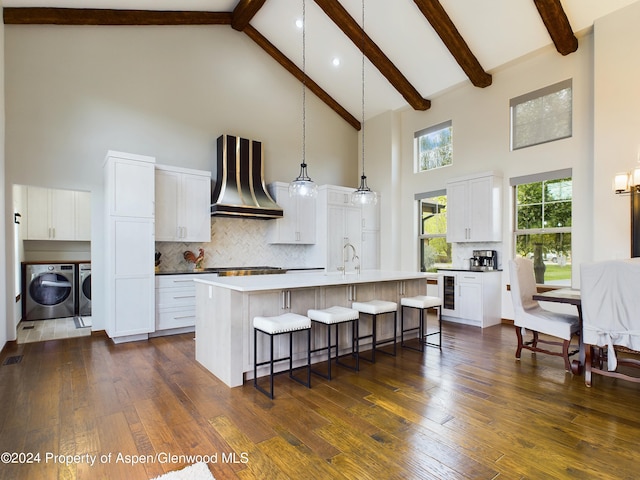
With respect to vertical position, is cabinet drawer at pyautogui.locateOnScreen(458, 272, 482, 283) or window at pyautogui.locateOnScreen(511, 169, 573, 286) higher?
window at pyautogui.locateOnScreen(511, 169, 573, 286)

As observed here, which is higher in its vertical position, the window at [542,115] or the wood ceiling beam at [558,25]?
the wood ceiling beam at [558,25]

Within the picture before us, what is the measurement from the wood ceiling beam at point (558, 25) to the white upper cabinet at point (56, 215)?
735cm

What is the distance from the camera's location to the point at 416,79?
20.7 feet

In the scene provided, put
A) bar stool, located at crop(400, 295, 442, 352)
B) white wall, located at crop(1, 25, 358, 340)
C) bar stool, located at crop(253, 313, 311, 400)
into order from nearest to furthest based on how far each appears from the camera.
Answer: bar stool, located at crop(253, 313, 311, 400)
bar stool, located at crop(400, 295, 442, 352)
white wall, located at crop(1, 25, 358, 340)

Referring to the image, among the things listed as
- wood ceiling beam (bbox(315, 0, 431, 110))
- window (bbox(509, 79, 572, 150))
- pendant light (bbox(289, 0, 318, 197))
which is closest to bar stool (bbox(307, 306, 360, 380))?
pendant light (bbox(289, 0, 318, 197))

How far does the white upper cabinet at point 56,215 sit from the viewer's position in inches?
231

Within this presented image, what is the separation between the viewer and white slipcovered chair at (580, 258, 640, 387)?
9.00 feet

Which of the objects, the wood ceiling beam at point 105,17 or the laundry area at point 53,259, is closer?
the wood ceiling beam at point 105,17

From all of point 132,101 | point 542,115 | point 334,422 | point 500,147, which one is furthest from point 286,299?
point 542,115

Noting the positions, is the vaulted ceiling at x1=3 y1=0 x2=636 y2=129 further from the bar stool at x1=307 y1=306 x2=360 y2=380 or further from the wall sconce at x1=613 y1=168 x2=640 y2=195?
the bar stool at x1=307 y1=306 x2=360 y2=380

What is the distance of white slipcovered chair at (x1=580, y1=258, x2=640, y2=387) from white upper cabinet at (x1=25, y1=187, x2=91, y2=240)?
7.13m

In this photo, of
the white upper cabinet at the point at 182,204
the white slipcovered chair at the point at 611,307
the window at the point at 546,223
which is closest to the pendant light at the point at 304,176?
the white upper cabinet at the point at 182,204

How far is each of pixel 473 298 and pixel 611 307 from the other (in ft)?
8.62

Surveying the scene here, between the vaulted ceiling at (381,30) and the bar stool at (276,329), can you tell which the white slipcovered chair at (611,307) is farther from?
the vaulted ceiling at (381,30)
